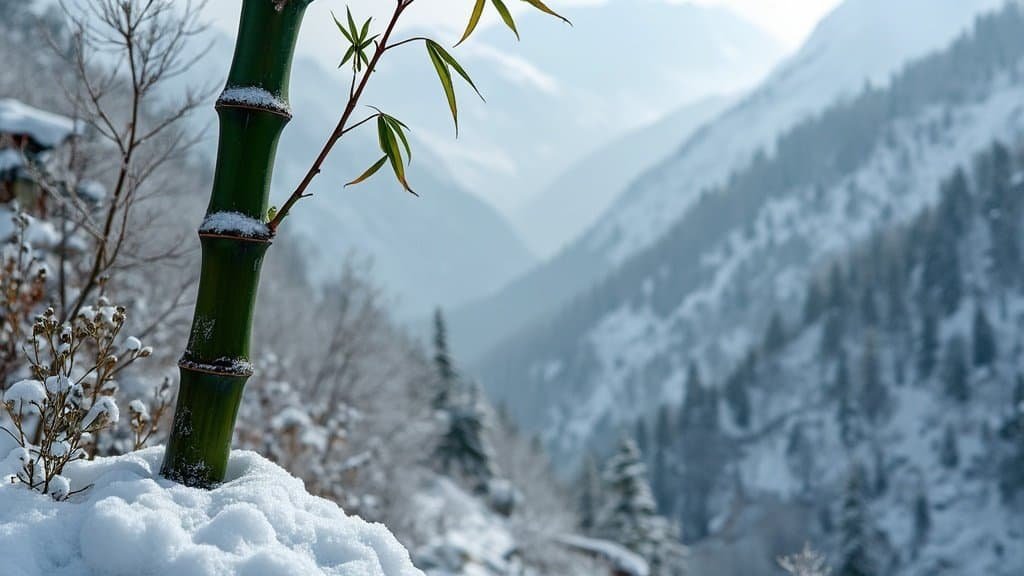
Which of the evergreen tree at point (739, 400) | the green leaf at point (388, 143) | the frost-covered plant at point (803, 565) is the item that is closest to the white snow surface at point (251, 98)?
the green leaf at point (388, 143)

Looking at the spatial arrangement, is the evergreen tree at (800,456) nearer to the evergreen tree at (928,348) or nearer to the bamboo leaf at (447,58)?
the evergreen tree at (928,348)

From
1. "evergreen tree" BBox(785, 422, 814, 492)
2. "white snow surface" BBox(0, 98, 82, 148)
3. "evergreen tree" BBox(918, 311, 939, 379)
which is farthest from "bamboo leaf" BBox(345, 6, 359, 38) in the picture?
"evergreen tree" BBox(918, 311, 939, 379)

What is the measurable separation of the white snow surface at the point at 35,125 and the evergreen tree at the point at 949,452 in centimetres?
8778

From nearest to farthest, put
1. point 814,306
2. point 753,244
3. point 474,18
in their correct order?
point 474,18, point 814,306, point 753,244

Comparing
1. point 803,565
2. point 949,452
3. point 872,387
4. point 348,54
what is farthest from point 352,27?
point 872,387

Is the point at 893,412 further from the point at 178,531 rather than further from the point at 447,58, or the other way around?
the point at 178,531

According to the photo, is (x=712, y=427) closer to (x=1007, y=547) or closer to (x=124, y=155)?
(x=1007, y=547)

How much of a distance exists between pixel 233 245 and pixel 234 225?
0.18 ft

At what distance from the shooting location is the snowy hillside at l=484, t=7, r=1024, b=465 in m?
150

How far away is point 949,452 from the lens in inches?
3147

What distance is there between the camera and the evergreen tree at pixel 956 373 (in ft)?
Answer: 280

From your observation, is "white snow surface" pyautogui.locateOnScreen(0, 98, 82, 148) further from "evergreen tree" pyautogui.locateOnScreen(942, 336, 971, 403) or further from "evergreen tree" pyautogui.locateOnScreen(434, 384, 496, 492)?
"evergreen tree" pyautogui.locateOnScreen(942, 336, 971, 403)

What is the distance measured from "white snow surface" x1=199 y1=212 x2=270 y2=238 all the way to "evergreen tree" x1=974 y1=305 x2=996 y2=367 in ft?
325

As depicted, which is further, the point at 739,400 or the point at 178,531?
the point at 739,400
